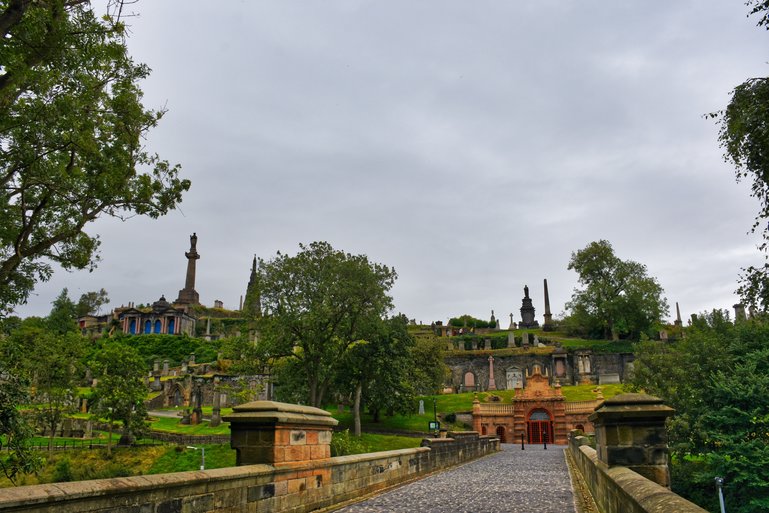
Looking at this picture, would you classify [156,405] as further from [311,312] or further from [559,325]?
[559,325]

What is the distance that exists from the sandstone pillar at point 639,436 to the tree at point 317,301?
28208 millimetres

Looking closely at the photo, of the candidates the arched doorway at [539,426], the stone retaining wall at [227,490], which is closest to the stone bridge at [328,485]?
the stone retaining wall at [227,490]

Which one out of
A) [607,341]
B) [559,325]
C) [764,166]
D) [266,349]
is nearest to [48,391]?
[266,349]

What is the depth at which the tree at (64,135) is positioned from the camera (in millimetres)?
10523

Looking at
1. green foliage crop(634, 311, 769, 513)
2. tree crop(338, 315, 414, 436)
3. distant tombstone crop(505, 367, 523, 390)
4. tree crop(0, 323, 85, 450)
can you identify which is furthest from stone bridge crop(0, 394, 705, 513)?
distant tombstone crop(505, 367, 523, 390)

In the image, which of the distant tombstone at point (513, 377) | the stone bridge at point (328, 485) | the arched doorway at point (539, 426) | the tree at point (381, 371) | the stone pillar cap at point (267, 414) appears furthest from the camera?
the distant tombstone at point (513, 377)

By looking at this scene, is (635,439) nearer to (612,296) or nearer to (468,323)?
(612,296)

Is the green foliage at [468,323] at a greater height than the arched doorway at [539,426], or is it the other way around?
the green foliage at [468,323]

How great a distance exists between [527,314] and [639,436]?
99.0 metres

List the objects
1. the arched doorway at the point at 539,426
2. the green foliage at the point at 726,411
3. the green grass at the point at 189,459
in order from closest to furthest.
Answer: the green foliage at the point at 726,411
the green grass at the point at 189,459
the arched doorway at the point at 539,426

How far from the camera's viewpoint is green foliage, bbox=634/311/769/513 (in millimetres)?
19312

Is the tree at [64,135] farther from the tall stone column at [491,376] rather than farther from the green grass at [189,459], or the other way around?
the tall stone column at [491,376]

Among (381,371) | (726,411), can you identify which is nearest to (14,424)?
(726,411)

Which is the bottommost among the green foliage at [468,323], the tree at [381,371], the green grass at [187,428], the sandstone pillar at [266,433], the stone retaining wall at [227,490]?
the green grass at [187,428]
